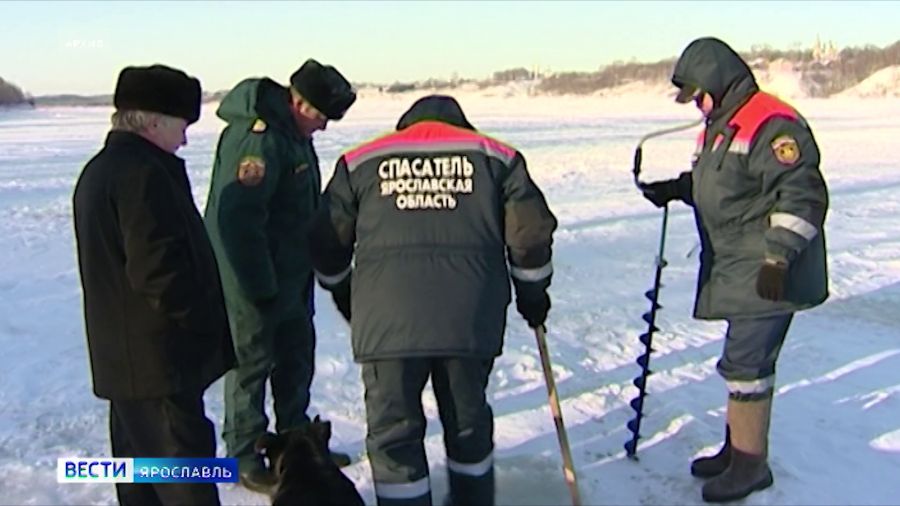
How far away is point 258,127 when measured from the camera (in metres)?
3.61

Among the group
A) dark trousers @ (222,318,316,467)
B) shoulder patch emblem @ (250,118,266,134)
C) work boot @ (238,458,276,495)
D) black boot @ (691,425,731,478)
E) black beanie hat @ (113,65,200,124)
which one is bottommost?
black boot @ (691,425,731,478)

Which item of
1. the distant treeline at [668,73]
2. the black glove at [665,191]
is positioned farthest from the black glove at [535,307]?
the distant treeline at [668,73]

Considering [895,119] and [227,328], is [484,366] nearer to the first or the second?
[227,328]

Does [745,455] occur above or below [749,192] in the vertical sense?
below

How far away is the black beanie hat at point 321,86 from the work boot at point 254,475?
154 cm

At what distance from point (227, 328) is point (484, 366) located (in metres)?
0.92

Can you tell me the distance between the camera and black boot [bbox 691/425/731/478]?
3964mm

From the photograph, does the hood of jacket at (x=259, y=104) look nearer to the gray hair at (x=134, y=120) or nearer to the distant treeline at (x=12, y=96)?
the gray hair at (x=134, y=120)

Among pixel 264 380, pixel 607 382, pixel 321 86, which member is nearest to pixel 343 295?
pixel 264 380

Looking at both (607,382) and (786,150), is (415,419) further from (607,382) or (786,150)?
(607,382)

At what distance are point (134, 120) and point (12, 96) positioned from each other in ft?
273

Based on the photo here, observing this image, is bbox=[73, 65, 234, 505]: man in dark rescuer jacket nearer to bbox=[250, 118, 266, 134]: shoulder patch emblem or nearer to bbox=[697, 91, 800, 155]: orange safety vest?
bbox=[250, 118, 266, 134]: shoulder patch emblem

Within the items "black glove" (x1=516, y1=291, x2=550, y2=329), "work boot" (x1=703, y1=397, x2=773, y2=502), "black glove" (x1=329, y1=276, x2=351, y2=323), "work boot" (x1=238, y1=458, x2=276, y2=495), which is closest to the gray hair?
"black glove" (x1=329, y1=276, x2=351, y2=323)

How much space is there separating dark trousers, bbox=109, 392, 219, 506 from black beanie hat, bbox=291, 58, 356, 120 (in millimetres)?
1432
